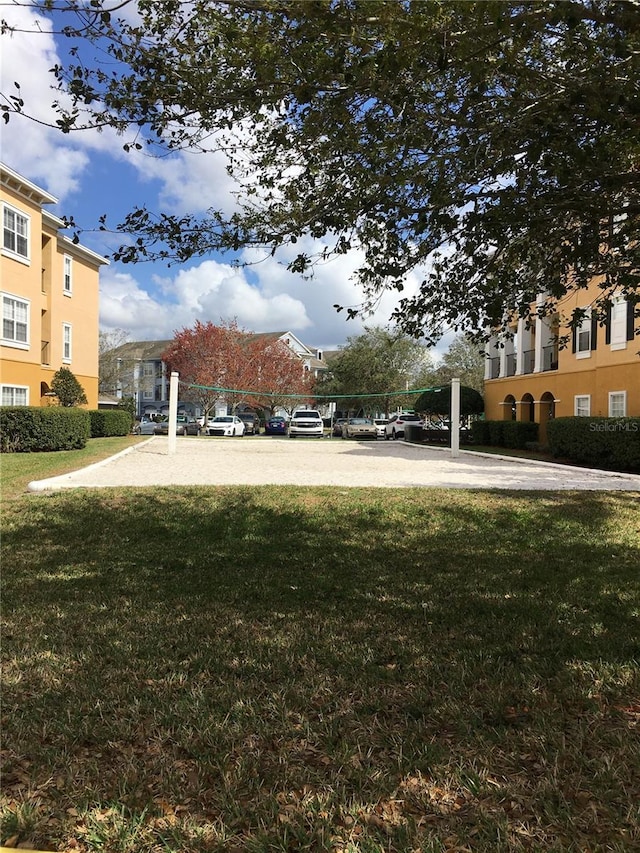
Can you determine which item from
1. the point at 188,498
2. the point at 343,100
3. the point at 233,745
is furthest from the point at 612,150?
the point at 188,498

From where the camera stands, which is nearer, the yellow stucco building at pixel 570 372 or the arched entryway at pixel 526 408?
the yellow stucco building at pixel 570 372

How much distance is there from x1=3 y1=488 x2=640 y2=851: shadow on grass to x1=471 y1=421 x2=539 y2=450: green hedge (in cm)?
1617

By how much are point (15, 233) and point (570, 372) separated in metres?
22.3

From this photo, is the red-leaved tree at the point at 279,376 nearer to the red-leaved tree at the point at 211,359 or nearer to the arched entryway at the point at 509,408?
the red-leaved tree at the point at 211,359

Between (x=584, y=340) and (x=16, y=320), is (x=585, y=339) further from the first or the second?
(x=16, y=320)

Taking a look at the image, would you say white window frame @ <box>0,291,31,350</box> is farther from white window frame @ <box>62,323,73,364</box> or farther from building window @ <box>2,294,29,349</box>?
white window frame @ <box>62,323,73,364</box>

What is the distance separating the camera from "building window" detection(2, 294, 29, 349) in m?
21.4

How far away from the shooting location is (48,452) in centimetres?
1684

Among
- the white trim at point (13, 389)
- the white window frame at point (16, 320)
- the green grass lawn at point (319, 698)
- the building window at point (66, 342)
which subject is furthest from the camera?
the building window at point (66, 342)

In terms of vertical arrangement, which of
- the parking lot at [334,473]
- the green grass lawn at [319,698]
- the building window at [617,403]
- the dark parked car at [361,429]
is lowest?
the green grass lawn at [319,698]

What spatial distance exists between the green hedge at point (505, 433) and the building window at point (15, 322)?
63.1ft

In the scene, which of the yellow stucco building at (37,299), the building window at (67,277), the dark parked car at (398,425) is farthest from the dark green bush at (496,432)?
the building window at (67,277)

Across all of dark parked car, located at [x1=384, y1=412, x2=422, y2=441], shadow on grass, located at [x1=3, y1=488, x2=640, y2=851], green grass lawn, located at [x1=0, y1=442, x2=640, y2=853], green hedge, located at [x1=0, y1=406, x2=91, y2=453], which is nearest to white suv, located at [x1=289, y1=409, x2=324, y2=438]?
dark parked car, located at [x1=384, y1=412, x2=422, y2=441]

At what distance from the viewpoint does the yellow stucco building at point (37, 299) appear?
21359mm
